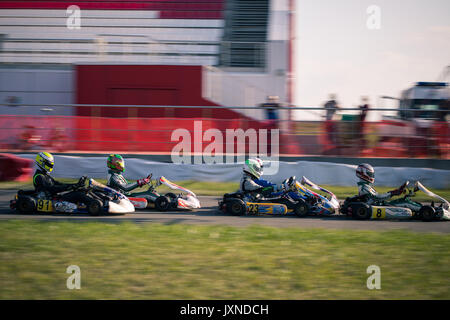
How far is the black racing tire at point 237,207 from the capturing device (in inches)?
355

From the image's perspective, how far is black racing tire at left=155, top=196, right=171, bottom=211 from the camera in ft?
30.2

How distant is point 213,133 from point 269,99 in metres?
2.43

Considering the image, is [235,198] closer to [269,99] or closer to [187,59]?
[269,99]

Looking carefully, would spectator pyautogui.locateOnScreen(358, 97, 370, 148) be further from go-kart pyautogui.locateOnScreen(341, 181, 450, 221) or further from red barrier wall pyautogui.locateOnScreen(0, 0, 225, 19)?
red barrier wall pyautogui.locateOnScreen(0, 0, 225, 19)

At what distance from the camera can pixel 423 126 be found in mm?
13141

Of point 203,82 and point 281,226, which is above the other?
point 203,82

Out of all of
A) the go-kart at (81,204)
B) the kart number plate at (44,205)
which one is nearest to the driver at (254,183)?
the go-kart at (81,204)

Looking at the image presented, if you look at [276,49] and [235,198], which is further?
[276,49]

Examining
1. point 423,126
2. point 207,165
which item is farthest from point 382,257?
point 423,126

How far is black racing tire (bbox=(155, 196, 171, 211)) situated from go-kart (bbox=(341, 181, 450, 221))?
3.40 m

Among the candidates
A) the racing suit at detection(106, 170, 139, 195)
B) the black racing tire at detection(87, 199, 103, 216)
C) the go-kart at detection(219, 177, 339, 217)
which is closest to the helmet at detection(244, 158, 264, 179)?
the go-kart at detection(219, 177, 339, 217)

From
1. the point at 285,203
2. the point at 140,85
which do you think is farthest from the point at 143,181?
the point at 140,85

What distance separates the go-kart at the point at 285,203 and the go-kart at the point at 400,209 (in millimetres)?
468

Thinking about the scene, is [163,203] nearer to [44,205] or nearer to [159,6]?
[44,205]
